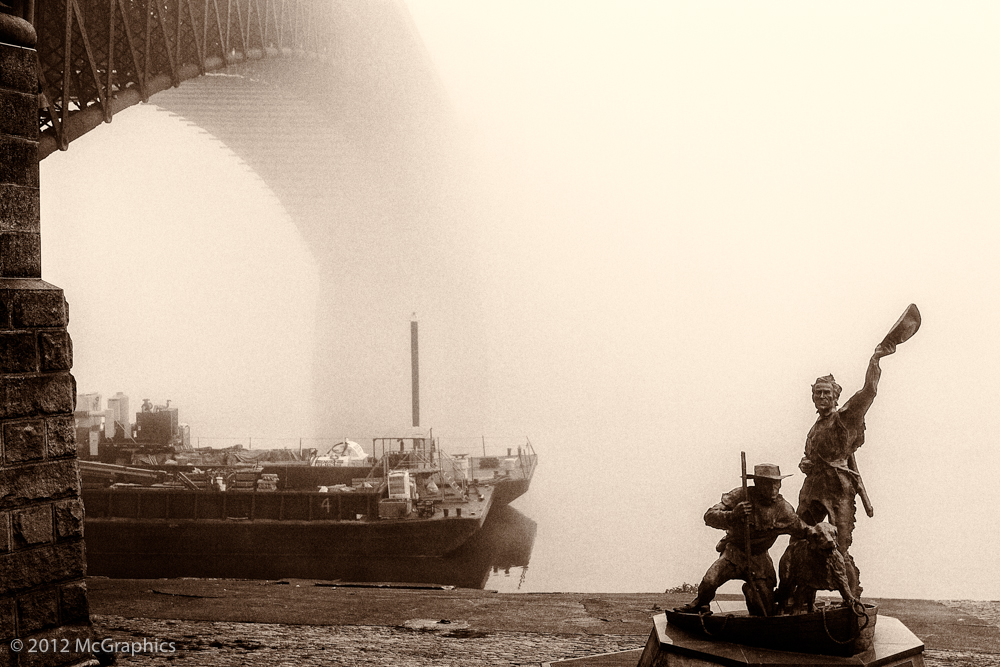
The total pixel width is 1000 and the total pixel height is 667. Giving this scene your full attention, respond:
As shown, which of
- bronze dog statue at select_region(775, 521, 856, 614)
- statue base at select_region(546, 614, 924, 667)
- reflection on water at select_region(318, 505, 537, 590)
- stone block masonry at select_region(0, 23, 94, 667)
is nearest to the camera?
stone block masonry at select_region(0, 23, 94, 667)

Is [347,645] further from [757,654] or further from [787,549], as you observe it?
[787,549]

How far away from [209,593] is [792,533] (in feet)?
28.4

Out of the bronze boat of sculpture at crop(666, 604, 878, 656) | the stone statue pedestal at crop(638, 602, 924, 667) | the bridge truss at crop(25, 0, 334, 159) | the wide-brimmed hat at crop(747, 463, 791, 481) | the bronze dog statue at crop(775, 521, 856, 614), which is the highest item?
the bridge truss at crop(25, 0, 334, 159)

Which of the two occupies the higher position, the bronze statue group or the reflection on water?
the bronze statue group

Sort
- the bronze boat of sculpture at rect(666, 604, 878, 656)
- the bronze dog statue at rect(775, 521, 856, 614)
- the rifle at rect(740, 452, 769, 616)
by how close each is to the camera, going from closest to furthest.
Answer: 1. the bronze boat of sculpture at rect(666, 604, 878, 656)
2. the bronze dog statue at rect(775, 521, 856, 614)
3. the rifle at rect(740, 452, 769, 616)

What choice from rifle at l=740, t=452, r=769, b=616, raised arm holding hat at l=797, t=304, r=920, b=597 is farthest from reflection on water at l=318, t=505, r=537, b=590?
rifle at l=740, t=452, r=769, b=616

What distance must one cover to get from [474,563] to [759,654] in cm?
2005

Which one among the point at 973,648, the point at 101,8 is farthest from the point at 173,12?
the point at 973,648

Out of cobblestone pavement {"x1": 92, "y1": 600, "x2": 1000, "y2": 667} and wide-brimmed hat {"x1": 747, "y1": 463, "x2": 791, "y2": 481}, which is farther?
cobblestone pavement {"x1": 92, "y1": 600, "x2": 1000, "y2": 667}

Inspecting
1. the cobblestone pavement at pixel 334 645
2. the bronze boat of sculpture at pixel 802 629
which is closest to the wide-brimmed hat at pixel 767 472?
the bronze boat of sculpture at pixel 802 629

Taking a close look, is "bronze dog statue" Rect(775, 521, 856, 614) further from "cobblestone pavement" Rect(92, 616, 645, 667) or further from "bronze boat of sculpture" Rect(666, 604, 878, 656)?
"cobblestone pavement" Rect(92, 616, 645, 667)

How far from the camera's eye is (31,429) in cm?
560

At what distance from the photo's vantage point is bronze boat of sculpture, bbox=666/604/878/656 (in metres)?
5.96

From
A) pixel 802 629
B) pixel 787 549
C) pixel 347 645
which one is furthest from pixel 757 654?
pixel 347 645
